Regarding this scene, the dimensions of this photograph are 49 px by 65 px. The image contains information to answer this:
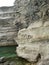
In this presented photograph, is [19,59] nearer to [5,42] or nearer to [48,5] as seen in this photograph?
[48,5]

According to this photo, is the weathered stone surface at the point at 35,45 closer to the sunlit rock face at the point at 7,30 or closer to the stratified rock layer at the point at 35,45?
the stratified rock layer at the point at 35,45

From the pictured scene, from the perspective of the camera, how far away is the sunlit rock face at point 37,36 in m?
6.74

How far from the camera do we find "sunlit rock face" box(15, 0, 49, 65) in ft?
22.1

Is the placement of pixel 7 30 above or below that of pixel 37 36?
below

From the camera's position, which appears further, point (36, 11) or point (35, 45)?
point (36, 11)

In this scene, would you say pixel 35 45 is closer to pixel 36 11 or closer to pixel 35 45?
pixel 35 45

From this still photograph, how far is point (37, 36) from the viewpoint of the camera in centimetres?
718

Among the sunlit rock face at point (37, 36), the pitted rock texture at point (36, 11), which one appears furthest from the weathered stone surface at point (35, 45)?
the pitted rock texture at point (36, 11)

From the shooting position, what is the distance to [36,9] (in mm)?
8039

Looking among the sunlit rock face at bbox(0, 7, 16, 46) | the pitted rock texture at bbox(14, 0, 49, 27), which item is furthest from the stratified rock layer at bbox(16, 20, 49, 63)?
the sunlit rock face at bbox(0, 7, 16, 46)

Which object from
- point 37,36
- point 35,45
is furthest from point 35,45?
point 37,36

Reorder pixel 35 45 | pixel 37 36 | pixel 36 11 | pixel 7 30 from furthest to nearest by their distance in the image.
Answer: pixel 7 30 < pixel 36 11 < pixel 37 36 < pixel 35 45

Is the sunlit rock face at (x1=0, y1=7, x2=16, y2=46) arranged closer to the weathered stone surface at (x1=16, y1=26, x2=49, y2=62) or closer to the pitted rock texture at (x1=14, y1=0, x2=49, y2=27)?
the pitted rock texture at (x1=14, y1=0, x2=49, y2=27)

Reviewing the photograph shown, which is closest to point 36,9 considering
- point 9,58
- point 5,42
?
point 9,58
